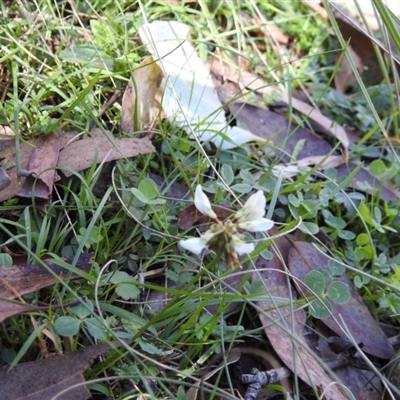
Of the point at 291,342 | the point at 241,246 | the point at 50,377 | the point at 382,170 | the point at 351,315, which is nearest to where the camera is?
the point at 241,246

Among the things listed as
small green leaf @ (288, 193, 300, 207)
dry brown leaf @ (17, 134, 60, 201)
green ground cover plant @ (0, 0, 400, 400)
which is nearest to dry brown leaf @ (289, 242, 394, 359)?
green ground cover plant @ (0, 0, 400, 400)

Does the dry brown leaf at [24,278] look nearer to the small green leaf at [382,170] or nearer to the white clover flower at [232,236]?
the white clover flower at [232,236]

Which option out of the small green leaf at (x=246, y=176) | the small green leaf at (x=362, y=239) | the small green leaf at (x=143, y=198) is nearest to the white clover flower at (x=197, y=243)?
the small green leaf at (x=143, y=198)

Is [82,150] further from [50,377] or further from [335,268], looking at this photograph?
[335,268]

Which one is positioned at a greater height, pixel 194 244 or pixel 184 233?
pixel 194 244

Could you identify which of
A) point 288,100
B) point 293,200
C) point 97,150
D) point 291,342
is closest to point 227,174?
point 293,200

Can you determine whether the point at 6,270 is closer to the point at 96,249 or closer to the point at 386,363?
the point at 96,249
